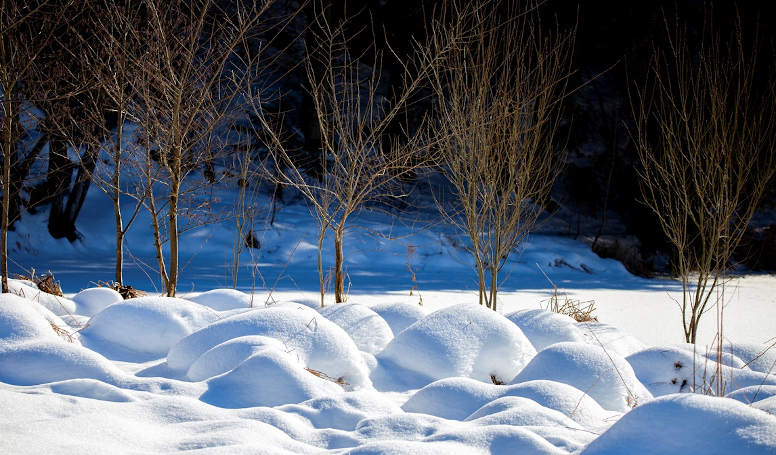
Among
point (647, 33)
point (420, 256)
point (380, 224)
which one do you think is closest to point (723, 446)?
point (420, 256)

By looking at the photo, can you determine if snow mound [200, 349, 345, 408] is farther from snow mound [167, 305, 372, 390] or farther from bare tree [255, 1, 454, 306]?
bare tree [255, 1, 454, 306]

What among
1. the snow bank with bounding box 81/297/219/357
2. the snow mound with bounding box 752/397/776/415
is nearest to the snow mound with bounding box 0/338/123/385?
the snow bank with bounding box 81/297/219/357

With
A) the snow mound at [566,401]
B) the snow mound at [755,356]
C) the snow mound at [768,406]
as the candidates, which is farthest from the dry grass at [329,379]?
the snow mound at [755,356]

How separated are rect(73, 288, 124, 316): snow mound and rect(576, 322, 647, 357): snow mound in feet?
11.8

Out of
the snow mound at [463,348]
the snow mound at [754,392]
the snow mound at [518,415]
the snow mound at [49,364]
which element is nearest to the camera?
the snow mound at [518,415]

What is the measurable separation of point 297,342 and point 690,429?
2.03 m

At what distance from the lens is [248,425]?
7.03 feet

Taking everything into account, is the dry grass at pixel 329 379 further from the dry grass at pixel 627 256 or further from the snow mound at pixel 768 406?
the dry grass at pixel 627 256

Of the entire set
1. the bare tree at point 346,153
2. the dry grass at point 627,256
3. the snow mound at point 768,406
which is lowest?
the snow mound at point 768,406

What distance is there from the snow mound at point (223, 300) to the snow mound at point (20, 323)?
137 cm

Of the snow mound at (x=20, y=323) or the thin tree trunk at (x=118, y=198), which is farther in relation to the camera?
the thin tree trunk at (x=118, y=198)

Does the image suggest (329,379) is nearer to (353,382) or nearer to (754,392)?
(353,382)

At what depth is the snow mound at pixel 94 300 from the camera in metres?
4.42

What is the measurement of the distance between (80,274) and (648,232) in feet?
32.9
